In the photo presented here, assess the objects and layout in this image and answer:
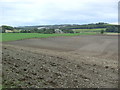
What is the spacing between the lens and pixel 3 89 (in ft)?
21.5

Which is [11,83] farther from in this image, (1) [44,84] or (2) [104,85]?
(2) [104,85]

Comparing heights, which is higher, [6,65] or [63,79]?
[6,65]

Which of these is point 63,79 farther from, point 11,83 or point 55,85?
point 11,83

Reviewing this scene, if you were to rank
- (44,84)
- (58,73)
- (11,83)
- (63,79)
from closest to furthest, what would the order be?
1. (11,83)
2. (44,84)
3. (63,79)
4. (58,73)

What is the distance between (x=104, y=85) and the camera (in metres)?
9.26

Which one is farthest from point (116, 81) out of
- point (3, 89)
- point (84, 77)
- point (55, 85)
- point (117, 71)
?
point (3, 89)

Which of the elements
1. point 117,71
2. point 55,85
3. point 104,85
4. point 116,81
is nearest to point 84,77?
point 104,85

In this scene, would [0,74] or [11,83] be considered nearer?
[11,83]

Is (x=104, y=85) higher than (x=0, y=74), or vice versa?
(x=0, y=74)

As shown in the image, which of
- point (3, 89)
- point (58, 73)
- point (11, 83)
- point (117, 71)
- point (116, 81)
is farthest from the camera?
point (117, 71)

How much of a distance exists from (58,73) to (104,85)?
219 centimetres

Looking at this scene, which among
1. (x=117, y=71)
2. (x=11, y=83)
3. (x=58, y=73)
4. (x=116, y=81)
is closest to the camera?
(x=11, y=83)

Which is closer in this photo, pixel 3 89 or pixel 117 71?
pixel 3 89

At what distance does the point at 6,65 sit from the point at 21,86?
2.55 meters
